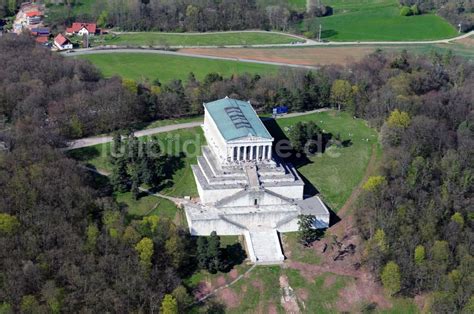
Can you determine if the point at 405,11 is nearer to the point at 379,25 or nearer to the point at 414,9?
the point at 414,9

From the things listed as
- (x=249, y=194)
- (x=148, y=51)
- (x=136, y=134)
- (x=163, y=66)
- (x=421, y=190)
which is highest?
(x=148, y=51)

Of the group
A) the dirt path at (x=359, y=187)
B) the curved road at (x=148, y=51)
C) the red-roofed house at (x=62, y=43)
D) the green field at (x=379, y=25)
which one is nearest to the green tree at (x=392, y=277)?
the dirt path at (x=359, y=187)

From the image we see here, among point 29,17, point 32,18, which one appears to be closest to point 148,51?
point 32,18

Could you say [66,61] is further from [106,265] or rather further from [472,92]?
[472,92]

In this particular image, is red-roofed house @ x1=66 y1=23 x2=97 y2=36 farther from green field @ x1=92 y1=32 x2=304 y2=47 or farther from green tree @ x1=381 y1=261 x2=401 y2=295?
green tree @ x1=381 y1=261 x2=401 y2=295

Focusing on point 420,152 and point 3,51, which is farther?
point 3,51

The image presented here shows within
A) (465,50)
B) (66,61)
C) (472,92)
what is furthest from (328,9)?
(66,61)
